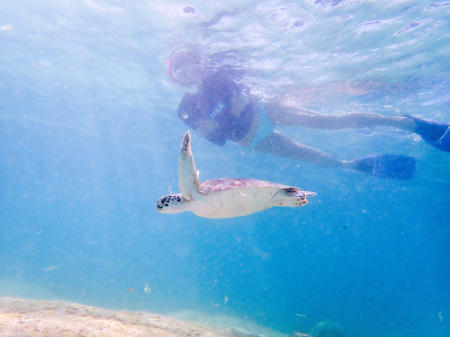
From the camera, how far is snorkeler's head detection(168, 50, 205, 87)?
13.5 meters

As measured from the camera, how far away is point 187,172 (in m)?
3.93

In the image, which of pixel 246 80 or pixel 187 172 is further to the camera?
pixel 246 80

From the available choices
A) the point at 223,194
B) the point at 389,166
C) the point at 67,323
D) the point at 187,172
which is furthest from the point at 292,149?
the point at 67,323

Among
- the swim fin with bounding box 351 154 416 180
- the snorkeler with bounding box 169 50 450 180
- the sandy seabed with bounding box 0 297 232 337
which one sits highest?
the snorkeler with bounding box 169 50 450 180

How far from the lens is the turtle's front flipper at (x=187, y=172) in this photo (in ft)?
12.4

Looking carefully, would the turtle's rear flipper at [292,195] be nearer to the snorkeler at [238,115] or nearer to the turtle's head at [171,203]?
the turtle's head at [171,203]

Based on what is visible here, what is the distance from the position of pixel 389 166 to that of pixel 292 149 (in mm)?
5793

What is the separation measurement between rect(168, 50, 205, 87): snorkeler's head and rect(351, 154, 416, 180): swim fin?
10.4 m

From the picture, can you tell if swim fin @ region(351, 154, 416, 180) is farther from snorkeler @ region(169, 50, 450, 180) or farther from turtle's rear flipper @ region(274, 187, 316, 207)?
turtle's rear flipper @ region(274, 187, 316, 207)

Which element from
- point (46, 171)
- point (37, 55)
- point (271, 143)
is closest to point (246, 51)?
point (271, 143)

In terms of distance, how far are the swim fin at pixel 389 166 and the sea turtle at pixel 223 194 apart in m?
13.2

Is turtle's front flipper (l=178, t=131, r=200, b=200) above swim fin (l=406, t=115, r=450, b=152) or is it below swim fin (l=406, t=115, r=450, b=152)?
below

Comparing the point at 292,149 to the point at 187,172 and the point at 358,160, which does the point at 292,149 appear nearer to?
the point at 358,160

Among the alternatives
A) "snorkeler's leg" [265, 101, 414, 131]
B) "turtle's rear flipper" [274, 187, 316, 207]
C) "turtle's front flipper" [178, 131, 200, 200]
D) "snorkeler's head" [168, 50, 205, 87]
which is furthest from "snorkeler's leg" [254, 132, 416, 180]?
"turtle's front flipper" [178, 131, 200, 200]
